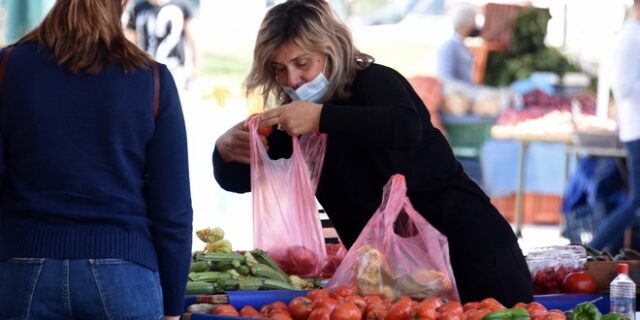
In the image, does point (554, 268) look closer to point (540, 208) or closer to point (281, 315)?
point (281, 315)

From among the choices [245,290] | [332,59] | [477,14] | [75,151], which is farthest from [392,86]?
[477,14]

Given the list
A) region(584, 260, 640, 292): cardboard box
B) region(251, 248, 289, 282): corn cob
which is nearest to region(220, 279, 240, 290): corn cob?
region(251, 248, 289, 282): corn cob

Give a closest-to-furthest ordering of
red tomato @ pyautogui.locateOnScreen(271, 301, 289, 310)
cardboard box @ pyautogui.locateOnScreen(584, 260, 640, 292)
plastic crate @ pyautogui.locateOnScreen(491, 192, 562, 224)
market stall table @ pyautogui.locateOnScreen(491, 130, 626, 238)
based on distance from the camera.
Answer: red tomato @ pyautogui.locateOnScreen(271, 301, 289, 310) → cardboard box @ pyautogui.locateOnScreen(584, 260, 640, 292) → market stall table @ pyautogui.locateOnScreen(491, 130, 626, 238) → plastic crate @ pyautogui.locateOnScreen(491, 192, 562, 224)

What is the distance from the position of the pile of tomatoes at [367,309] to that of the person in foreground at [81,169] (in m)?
0.63

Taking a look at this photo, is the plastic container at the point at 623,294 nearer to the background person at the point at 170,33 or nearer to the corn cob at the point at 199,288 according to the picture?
the corn cob at the point at 199,288

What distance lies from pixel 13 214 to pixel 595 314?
1.58 meters

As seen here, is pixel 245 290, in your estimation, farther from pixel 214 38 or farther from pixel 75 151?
pixel 214 38

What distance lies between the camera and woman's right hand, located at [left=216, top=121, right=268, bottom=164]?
367cm

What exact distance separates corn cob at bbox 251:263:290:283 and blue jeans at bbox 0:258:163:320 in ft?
3.47

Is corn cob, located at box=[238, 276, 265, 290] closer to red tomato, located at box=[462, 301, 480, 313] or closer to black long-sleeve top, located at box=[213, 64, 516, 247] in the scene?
black long-sleeve top, located at box=[213, 64, 516, 247]

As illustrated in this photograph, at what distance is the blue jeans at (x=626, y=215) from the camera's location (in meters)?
7.87

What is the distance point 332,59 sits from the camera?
11.5 ft

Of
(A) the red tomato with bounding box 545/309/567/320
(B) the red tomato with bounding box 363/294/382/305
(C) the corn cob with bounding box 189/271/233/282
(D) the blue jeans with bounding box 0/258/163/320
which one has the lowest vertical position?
(C) the corn cob with bounding box 189/271/233/282

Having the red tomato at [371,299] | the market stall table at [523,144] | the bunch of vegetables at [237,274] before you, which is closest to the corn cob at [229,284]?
the bunch of vegetables at [237,274]
